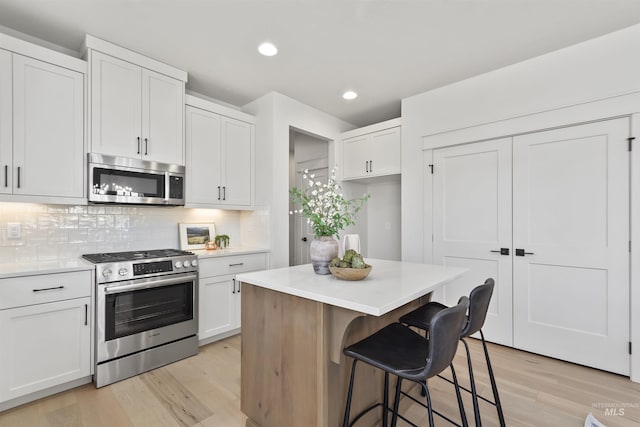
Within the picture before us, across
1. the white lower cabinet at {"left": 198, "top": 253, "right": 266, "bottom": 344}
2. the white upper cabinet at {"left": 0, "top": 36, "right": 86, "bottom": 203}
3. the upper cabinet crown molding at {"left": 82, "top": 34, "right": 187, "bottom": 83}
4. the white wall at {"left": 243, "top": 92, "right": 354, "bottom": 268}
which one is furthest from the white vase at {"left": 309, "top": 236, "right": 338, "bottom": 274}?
the upper cabinet crown molding at {"left": 82, "top": 34, "right": 187, "bottom": 83}

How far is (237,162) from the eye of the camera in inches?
136

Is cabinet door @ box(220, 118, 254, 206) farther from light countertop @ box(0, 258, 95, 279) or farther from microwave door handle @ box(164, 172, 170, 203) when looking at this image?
light countertop @ box(0, 258, 95, 279)

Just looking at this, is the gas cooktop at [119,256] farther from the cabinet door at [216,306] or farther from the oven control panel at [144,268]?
the cabinet door at [216,306]

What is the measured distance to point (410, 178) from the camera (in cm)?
353

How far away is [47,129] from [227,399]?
7.85ft

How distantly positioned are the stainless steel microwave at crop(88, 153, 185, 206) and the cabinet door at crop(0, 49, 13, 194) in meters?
0.45

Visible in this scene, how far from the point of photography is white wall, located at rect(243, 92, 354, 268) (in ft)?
11.2

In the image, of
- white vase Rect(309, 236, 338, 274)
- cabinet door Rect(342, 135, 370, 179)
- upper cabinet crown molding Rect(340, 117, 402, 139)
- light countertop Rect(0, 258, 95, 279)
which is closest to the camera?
white vase Rect(309, 236, 338, 274)

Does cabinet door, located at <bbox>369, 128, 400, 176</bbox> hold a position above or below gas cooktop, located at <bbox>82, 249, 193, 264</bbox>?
above

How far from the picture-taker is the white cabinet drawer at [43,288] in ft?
6.16

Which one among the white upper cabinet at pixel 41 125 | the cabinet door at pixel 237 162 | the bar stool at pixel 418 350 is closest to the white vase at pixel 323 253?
the bar stool at pixel 418 350

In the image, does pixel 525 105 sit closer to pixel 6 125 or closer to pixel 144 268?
pixel 144 268

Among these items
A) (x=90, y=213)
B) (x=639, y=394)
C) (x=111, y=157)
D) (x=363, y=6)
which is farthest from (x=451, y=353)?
(x=90, y=213)

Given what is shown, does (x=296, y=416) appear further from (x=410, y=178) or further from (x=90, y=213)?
(x=410, y=178)
